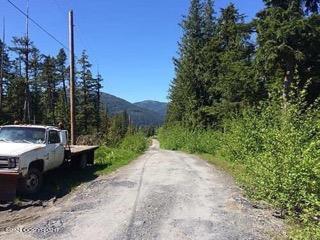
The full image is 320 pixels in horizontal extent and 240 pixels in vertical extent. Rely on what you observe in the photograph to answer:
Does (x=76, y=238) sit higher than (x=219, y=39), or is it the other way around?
(x=219, y=39)

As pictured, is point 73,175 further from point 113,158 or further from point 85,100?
point 85,100

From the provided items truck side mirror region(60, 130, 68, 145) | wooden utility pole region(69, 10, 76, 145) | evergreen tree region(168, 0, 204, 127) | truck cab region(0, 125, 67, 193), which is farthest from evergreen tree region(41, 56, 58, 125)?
truck cab region(0, 125, 67, 193)

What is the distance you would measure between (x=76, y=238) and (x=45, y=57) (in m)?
84.0

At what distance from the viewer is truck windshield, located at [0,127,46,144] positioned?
1475 cm

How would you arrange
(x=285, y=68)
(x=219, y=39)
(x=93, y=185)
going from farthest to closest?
1. (x=219, y=39)
2. (x=285, y=68)
3. (x=93, y=185)

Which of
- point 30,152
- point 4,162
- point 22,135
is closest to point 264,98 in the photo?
point 22,135

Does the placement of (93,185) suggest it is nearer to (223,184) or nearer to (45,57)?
(223,184)

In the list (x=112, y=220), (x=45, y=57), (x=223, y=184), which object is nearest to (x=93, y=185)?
(x=223, y=184)

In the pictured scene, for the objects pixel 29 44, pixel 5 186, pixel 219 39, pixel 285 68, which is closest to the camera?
pixel 5 186

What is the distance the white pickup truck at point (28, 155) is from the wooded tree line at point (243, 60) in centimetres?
724

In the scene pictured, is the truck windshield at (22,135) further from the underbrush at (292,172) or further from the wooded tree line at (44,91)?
the wooded tree line at (44,91)

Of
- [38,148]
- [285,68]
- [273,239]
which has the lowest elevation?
[273,239]

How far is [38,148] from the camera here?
A: 14266mm

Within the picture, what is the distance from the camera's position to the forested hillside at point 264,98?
9984 millimetres
